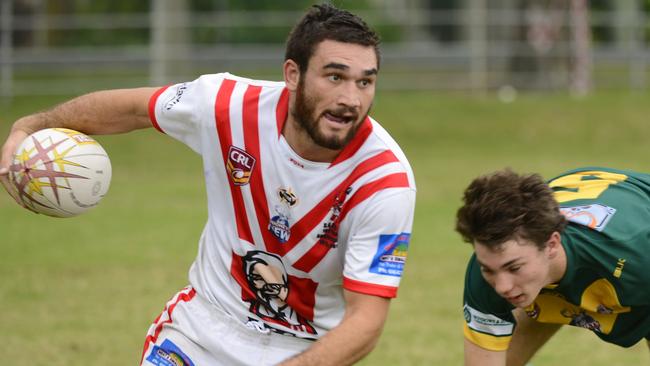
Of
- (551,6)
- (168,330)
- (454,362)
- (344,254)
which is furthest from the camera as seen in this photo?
(551,6)

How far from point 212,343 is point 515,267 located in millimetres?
1362

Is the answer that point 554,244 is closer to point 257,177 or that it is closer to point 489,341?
point 489,341

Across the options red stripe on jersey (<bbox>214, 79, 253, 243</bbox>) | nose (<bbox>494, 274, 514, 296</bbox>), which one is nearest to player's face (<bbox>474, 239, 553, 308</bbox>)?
nose (<bbox>494, 274, 514, 296</bbox>)

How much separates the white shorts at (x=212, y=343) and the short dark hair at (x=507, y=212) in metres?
0.95

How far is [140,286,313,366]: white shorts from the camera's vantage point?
4660 mm

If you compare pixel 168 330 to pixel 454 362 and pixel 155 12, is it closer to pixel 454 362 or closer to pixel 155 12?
pixel 454 362

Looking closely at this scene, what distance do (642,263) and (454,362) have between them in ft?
10.2

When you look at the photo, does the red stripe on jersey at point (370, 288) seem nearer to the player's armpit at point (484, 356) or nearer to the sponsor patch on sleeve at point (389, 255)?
the sponsor patch on sleeve at point (389, 255)

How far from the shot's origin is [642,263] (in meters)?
4.39

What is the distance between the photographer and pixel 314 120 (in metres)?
4.30

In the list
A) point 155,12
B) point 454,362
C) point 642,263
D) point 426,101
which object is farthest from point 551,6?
point 642,263

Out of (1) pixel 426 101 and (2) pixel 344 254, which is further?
(1) pixel 426 101

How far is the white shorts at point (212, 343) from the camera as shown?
15.3 feet

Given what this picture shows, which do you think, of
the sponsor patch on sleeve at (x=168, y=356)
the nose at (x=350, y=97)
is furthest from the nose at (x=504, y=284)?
the sponsor patch on sleeve at (x=168, y=356)
